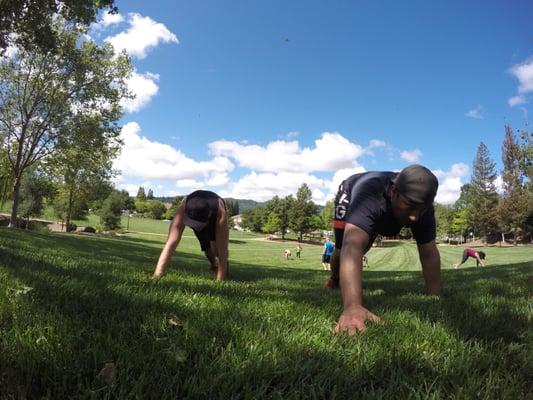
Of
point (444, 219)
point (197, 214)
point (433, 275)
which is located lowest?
point (433, 275)

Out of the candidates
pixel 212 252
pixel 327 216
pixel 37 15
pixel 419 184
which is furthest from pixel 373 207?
pixel 327 216

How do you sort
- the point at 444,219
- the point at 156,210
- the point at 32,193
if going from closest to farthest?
the point at 32,193, the point at 444,219, the point at 156,210

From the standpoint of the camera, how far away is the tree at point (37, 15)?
1358 centimetres

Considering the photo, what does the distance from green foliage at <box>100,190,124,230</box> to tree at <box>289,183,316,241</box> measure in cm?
3643

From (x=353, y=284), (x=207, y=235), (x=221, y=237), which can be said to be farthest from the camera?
(x=207, y=235)

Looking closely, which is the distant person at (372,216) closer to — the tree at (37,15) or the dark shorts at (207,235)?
the dark shorts at (207,235)

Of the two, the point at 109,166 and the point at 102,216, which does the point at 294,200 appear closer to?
the point at 102,216

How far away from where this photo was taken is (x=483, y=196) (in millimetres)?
80188

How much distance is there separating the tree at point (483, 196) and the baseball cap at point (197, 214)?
86.0m

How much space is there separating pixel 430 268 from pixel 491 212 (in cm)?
8555

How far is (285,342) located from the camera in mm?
2221

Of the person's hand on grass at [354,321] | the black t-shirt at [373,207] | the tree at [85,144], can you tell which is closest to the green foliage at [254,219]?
the tree at [85,144]

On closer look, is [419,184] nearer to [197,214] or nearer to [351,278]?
[351,278]

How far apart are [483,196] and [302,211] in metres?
38.5
